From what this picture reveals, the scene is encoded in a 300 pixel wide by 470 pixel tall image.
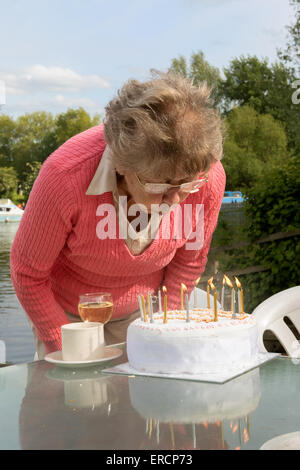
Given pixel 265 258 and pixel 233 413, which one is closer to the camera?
pixel 233 413

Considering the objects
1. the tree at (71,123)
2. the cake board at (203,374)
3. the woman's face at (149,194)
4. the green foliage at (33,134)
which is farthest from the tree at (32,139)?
the cake board at (203,374)

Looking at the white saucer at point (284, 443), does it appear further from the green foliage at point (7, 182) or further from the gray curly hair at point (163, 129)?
the green foliage at point (7, 182)

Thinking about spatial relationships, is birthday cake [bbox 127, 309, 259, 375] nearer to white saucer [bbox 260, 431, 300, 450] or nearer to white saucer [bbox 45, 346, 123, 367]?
white saucer [bbox 45, 346, 123, 367]

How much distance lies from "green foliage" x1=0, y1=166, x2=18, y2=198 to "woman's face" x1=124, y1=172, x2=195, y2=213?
13.4 m

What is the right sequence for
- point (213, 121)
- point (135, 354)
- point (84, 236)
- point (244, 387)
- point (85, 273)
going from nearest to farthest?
point (244, 387)
point (135, 354)
point (213, 121)
point (84, 236)
point (85, 273)

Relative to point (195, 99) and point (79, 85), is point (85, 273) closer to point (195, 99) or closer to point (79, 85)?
point (195, 99)

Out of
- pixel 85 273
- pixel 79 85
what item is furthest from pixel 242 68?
pixel 85 273

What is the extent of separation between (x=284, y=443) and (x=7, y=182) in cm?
1473

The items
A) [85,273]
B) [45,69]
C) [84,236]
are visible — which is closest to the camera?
[84,236]

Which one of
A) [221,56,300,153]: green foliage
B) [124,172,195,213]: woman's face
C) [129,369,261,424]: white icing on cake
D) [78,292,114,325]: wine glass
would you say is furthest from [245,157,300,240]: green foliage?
[221,56,300,153]: green foliage

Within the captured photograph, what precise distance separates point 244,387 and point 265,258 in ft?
10.8

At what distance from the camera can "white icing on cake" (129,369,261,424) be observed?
1038 mm

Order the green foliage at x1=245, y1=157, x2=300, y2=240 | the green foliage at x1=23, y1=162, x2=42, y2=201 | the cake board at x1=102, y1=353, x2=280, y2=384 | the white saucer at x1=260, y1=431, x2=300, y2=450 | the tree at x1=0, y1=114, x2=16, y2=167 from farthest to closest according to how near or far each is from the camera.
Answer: the tree at x1=0, y1=114, x2=16, y2=167, the green foliage at x1=23, y1=162, x2=42, y2=201, the green foliage at x1=245, y1=157, x2=300, y2=240, the cake board at x1=102, y1=353, x2=280, y2=384, the white saucer at x1=260, y1=431, x2=300, y2=450

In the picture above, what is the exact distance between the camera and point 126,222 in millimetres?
1690
